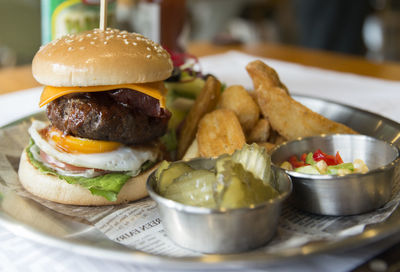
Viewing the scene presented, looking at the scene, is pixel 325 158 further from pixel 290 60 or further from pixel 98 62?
pixel 290 60

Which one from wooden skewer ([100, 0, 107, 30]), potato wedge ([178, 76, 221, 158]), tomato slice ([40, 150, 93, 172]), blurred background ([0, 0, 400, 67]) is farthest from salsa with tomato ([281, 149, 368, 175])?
blurred background ([0, 0, 400, 67])

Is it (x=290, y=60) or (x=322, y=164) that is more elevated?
(x=322, y=164)

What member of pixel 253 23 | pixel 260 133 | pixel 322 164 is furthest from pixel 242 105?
pixel 253 23

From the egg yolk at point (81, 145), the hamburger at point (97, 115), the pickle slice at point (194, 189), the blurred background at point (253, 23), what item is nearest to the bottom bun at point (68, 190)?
the hamburger at point (97, 115)

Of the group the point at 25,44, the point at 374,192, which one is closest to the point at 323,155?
the point at 374,192

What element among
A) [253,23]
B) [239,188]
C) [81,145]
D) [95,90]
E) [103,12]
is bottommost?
[253,23]

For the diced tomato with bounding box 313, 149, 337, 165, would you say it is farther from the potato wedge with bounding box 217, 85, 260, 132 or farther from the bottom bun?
the bottom bun
